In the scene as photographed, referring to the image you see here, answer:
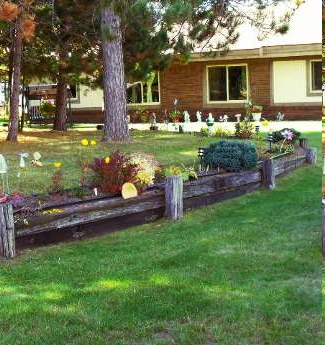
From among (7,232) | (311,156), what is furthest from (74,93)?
(7,232)

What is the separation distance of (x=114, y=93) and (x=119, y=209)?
474 centimetres

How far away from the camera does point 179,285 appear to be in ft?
9.08

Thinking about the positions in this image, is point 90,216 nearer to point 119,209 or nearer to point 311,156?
point 119,209

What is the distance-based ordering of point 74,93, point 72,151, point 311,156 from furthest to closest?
point 74,93 < point 72,151 < point 311,156

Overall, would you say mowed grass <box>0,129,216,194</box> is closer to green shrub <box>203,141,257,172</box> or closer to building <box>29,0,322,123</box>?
green shrub <box>203,141,257,172</box>

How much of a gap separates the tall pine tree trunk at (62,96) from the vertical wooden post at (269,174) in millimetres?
4460

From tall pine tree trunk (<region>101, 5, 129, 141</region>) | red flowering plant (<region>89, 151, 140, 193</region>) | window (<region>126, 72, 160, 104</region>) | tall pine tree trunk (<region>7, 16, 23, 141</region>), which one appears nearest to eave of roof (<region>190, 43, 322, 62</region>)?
window (<region>126, 72, 160, 104</region>)

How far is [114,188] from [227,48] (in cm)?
241

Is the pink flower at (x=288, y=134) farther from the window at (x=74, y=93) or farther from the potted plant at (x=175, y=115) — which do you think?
the window at (x=74, y=93)

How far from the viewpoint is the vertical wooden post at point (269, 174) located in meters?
5.17

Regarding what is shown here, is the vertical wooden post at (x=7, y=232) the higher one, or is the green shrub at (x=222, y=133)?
the green shrub at (x=222, y=133)

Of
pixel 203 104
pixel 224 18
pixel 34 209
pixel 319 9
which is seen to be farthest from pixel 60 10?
pixel 319 9

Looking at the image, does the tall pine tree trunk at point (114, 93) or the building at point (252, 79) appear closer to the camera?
the building at point (252, 79)

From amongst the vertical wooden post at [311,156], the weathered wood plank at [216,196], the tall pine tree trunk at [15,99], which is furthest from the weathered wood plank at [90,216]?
the tall pine tree trunk at [15,99]
